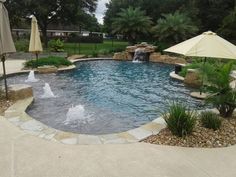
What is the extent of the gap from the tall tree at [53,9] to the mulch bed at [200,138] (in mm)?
23249

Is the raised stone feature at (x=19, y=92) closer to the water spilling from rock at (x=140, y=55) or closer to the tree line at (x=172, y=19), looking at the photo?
the water spilling from rock at (x=140, y=55)

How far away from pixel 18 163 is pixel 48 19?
28.0 m

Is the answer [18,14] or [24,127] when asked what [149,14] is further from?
[24,127]

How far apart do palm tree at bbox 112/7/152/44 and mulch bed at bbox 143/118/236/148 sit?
2261cm

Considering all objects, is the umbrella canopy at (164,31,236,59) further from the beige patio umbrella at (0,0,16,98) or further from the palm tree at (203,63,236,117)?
the beige patio umbrella at (0,0,16,98)

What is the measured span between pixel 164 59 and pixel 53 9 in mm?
13612

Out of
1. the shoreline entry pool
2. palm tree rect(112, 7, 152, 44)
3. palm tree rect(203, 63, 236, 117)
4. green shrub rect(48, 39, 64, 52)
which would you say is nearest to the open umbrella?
palm tree rect(203, 63, 236, 117)

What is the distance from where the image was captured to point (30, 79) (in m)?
12.2

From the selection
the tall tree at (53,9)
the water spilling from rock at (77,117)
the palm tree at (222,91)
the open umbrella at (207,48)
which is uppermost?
the tall tree at (53,9)

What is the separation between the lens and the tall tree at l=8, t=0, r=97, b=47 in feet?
Result: 84.7

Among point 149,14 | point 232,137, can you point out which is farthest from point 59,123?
point 149,14

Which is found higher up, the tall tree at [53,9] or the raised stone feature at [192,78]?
the tall tree at [53,9]

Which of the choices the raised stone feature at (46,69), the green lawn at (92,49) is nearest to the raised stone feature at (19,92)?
the raised stone feature at (46,69)

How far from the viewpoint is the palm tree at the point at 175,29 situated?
2416 centimetres
